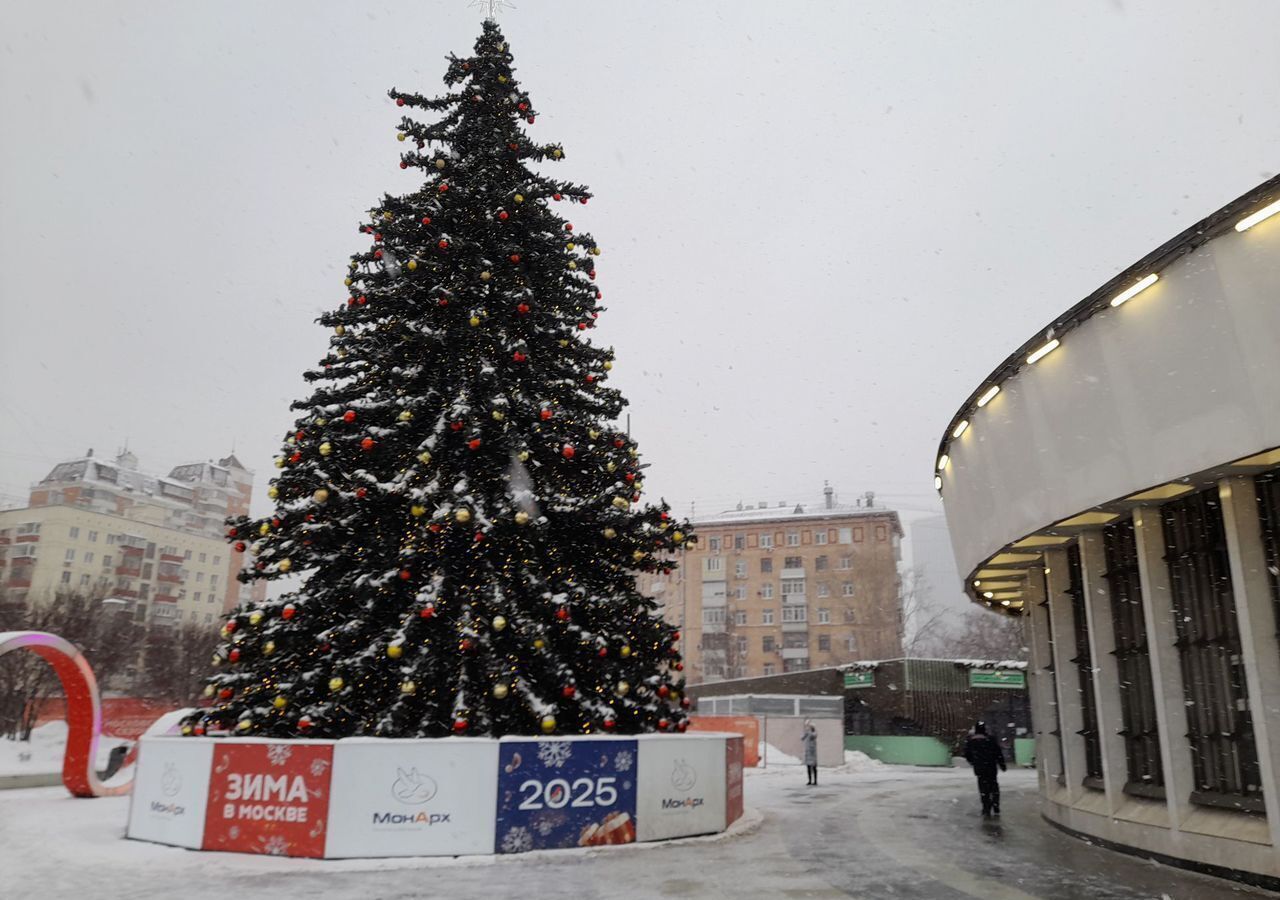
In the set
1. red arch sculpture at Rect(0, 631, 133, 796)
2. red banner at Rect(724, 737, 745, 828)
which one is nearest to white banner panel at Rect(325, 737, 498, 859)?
red banner at Rect(724, 737, 745, 828)

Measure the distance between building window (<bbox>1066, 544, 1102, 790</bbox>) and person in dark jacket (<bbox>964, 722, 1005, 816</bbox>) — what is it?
1721mm

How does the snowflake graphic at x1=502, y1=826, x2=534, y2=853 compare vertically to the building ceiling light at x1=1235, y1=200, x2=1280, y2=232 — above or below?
below

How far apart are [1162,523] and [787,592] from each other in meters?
65.4

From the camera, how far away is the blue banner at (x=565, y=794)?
10430mm

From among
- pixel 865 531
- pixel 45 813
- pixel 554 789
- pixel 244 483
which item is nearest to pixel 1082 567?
pixel 554 789

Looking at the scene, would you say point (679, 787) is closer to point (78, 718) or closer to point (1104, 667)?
point (1104, 667)

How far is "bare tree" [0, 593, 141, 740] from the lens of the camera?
29.9 m

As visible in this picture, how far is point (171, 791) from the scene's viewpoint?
1095cm

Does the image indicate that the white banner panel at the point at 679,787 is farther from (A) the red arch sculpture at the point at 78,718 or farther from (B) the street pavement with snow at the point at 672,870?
(A) the red arch sculpture at the point at 78,718

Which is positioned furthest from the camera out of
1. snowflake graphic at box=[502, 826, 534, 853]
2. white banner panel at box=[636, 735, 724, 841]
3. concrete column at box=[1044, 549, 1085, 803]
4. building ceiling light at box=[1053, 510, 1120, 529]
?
concrete column at box=[1044, 549, 1085, 803]

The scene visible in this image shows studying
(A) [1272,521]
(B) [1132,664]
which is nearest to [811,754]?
(B) [1132,664]

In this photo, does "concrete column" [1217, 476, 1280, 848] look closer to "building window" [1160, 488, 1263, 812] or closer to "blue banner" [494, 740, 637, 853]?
"building window" [1160, 488, 1263, 812]

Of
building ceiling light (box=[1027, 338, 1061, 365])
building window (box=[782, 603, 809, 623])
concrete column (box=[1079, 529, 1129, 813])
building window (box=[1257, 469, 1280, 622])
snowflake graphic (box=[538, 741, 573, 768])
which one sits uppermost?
building window (box=[782, 603, 809, 623])

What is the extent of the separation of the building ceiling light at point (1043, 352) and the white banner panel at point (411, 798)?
27.4 ft
